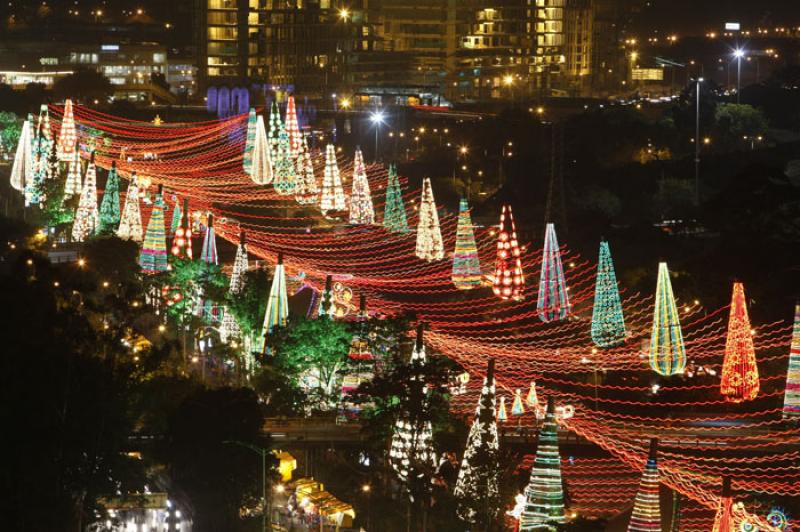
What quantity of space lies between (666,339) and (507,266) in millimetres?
10527

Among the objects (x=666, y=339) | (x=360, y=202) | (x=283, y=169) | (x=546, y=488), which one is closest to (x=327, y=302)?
(x=666, y=339)

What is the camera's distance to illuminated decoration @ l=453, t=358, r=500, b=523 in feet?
131

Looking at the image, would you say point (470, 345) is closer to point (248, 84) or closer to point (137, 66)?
point (248, 84)

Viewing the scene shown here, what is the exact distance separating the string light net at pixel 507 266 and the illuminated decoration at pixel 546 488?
2494cm

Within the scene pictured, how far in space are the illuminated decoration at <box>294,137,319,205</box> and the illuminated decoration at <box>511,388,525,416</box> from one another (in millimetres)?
37176

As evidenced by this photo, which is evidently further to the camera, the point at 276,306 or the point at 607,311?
the point at 607,311

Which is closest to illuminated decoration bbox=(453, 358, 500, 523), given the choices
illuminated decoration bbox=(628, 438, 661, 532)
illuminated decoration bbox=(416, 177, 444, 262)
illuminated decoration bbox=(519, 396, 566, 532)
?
illuminated decoration bbox=(519, 396, 566, 532)

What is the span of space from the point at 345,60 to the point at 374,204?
48990 millimetres

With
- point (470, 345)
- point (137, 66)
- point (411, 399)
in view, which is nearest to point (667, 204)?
point (470, 345)

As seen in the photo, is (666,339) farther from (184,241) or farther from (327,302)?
(184,241)

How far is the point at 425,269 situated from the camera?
69.8m

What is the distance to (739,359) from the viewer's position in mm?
50375

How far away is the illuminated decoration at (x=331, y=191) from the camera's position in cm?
8281

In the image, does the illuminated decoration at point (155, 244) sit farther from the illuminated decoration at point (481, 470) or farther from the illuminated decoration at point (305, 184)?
the illuminated decoration at point (481, 470)
